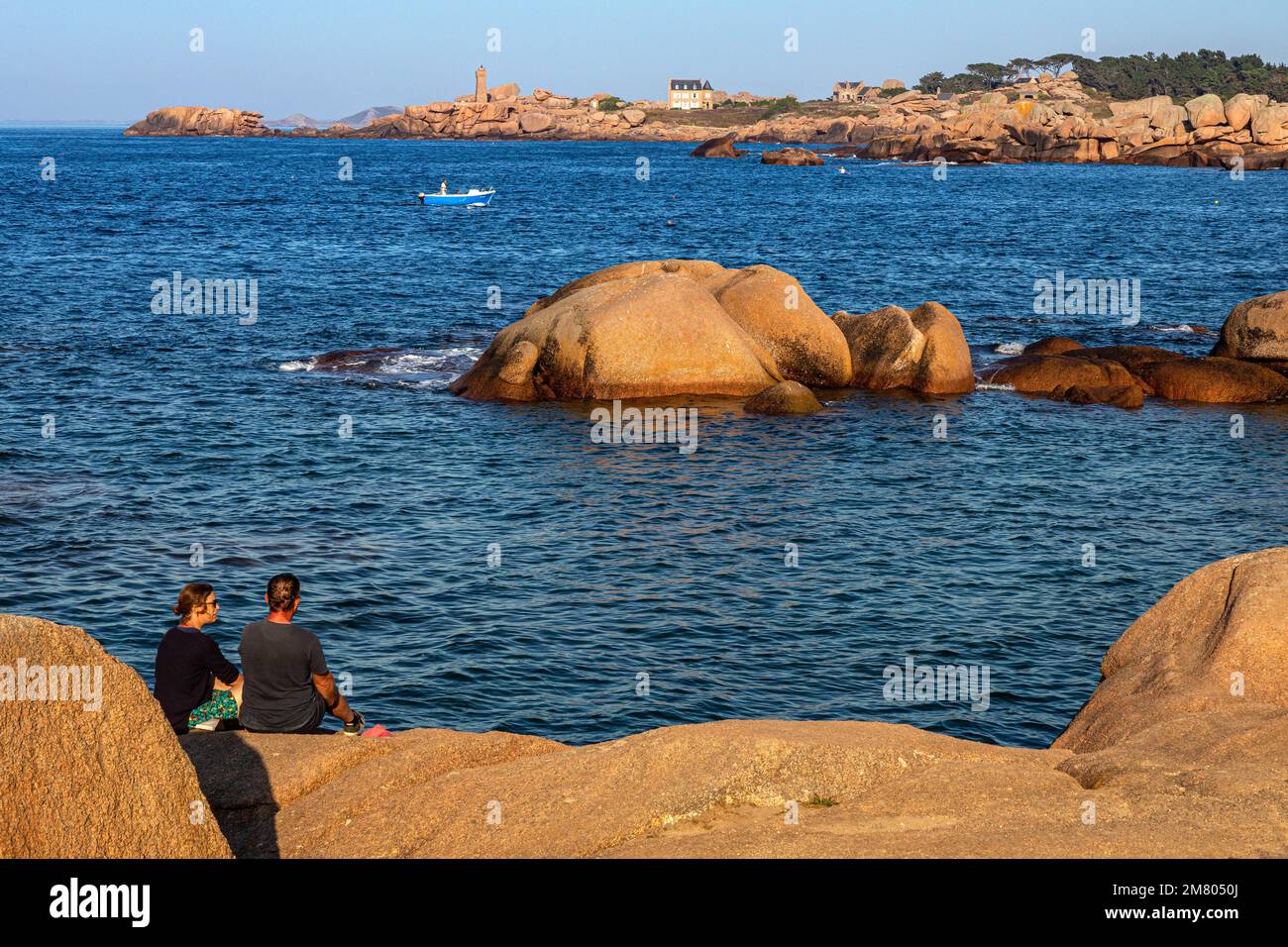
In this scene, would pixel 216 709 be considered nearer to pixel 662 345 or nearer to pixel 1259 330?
pixel 662 345

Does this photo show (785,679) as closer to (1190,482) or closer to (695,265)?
(1190,482)

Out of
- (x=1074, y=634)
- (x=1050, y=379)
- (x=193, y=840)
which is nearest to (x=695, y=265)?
(x=1050, y=379)

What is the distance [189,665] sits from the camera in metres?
10.5

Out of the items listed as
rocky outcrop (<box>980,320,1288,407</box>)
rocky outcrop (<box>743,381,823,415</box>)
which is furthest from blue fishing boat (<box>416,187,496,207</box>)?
rocky outcrop (<box>743,381,823,415</box>)

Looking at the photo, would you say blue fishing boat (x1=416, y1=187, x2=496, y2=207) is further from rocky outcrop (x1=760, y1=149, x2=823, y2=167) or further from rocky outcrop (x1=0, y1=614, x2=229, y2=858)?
rocky outcrop (x1=0, y1=614, x2=229, y2=858)

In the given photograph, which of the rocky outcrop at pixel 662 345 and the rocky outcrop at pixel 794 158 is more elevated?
the rocky outcrop at pixel 794 158

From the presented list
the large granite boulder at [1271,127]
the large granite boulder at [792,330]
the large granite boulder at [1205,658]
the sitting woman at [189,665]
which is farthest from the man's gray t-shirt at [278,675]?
the large granite boulder at [1271,127]

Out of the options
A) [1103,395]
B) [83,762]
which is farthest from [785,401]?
[83,762]

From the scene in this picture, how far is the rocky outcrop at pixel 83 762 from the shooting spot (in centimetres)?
597

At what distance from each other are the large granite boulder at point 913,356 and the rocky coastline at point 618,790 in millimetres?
22683

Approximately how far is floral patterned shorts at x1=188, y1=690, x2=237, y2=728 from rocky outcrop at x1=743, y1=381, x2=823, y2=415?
20544 mm

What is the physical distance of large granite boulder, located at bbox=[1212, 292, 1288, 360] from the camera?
3441cm

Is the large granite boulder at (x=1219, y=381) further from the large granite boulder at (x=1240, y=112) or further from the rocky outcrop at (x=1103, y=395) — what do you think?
the large granite boulder at (x=1240, y=112)

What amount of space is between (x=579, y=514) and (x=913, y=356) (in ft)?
44.4
